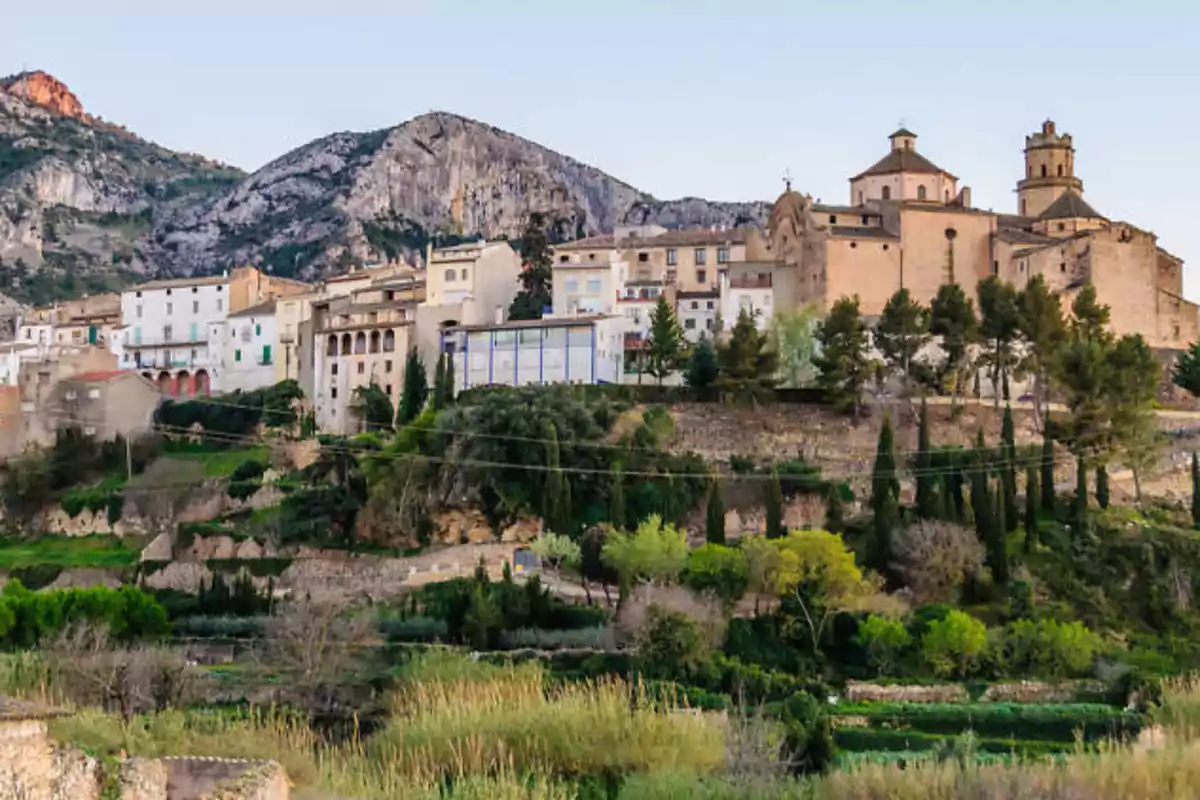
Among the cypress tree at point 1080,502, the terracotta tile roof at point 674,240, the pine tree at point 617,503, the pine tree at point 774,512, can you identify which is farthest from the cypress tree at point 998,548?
the terracotta tile roof at point 674,240

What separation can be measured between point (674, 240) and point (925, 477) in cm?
2486

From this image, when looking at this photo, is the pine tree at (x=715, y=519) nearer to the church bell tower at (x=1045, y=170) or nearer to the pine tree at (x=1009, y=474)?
the pine tree at (x=1009, y=474)

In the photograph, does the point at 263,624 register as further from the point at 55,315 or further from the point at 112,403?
the point at 55,315

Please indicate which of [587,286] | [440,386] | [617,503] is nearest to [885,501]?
[617,503]

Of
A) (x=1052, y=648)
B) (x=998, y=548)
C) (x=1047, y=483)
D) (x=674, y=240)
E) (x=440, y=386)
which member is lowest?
(x=1052, y=648)

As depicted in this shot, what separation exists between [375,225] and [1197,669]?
85.7 metres

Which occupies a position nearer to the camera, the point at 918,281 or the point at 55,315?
the point at 918,281

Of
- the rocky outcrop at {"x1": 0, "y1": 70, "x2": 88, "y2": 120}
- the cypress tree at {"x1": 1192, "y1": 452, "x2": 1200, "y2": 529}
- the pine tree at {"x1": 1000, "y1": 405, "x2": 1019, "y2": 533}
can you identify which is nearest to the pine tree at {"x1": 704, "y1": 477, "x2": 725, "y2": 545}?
the pine tree at {"x1": 1000, "y1": 405, "x2": 1019, "y2": 533}

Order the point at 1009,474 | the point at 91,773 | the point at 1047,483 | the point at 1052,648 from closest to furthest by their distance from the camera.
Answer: the point at 91,773
the point at 1052,648
the point at 1009,474
the point at 1047,483

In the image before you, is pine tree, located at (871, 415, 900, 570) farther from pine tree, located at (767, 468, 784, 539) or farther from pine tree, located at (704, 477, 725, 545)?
pine tree, located at (704, 477, 725, 545)

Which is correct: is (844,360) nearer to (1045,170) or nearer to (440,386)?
(440,386)

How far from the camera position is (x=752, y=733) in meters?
31.8

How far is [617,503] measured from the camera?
52969 mm

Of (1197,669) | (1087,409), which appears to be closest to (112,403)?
(1087,409)
